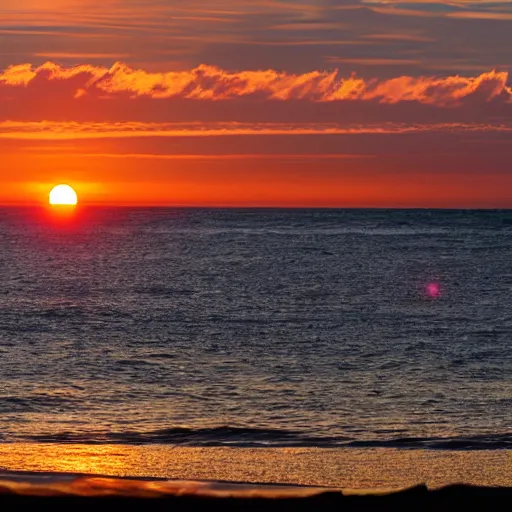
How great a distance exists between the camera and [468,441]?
505 inches

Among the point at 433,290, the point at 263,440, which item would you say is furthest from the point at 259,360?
the point at 433,290

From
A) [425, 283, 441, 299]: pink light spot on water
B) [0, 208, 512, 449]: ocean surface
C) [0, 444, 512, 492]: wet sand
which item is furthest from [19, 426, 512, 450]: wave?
[425, 283, 441, 299]: pink light spot on water

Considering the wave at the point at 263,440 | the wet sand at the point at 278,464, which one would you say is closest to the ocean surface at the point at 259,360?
the wave at the point at 263,440

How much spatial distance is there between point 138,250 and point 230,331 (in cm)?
5795

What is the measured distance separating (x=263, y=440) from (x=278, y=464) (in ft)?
7.55

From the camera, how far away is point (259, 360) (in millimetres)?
21422

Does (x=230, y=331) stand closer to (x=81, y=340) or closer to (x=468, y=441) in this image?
(x=81, y=340)

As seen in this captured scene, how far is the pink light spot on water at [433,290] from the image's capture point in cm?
3981

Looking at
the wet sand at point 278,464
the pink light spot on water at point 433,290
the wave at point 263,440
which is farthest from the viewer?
the pink light spot on water at point 433,290

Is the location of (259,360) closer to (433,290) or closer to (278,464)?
(278,464)

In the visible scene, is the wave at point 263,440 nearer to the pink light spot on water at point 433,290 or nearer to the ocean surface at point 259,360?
the ocean surface at point 259,360

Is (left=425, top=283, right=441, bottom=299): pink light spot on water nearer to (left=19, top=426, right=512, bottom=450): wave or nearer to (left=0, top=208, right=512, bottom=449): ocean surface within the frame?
(left=0, top=208, right=512, bottom=449): ocean surface

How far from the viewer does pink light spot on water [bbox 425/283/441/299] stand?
39812 millimetres

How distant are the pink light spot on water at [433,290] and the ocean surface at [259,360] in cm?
18
